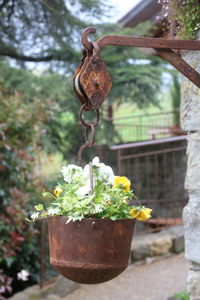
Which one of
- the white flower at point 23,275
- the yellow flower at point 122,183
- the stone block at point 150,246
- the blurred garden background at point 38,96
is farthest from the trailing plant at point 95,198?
the white flower at point 23,275

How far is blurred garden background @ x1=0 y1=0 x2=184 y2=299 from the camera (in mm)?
5297

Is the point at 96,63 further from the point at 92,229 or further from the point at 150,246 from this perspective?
the point at 150,246

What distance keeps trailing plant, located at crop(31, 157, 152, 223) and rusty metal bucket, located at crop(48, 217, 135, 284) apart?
0.03m

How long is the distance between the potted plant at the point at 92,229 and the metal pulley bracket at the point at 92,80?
0.26 meters

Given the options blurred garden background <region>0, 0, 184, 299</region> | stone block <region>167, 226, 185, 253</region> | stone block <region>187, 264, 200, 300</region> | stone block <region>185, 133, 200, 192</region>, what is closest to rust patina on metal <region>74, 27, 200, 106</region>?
stone block <region>185, 133, 200, 192</region>

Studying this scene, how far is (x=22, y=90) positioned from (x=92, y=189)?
5285 mm

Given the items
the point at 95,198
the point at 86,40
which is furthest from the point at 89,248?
the point at 86,40

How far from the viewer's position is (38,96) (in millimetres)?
6785

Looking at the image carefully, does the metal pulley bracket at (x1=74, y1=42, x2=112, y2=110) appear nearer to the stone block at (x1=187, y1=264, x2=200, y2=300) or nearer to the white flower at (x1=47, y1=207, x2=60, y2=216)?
the white flower at (x1=47, y1=207, x2=60, y2=216)

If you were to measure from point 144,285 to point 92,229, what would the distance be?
3.39m

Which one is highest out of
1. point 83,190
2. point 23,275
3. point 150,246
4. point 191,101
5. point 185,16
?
point 185,16

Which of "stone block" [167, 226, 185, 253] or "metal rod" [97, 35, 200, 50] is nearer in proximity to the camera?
"metal rod" [97, 35, 200, 50]

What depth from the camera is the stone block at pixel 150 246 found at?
5387 millimetres

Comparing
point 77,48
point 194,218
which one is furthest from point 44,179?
point 194,218
